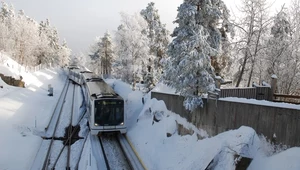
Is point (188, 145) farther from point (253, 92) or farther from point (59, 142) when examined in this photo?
point (59, 142)

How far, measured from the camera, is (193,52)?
12.0m

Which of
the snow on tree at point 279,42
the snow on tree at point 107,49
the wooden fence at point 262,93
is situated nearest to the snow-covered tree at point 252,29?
the snow on tree at point 279,42

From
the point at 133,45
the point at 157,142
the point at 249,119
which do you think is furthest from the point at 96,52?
the point at 249,119

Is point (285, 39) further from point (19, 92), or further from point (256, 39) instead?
point (19, 92)

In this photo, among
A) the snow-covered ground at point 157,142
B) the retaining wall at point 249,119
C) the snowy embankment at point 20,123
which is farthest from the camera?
the snowy embankment at point 20,123

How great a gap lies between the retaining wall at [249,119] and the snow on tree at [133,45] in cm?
1851

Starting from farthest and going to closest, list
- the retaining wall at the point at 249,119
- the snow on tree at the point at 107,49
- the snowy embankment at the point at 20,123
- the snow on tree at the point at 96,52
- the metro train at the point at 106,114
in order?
the snow on tree at the point at 96,52, the snow on tree at the point at 107,49, the metro train at the point at 106,114, the snowy embankment at the point at 20,123, the retaining wall at the point at 249,119

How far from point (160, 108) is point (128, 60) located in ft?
54.9

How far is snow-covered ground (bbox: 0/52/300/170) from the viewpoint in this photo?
909cm

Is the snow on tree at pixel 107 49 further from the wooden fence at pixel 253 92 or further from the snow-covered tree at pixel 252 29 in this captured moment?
the wooden fence at pixel 253 92

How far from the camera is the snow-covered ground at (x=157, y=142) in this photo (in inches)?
358

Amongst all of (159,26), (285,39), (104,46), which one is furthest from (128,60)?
(104,46)

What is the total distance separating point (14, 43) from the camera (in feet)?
173

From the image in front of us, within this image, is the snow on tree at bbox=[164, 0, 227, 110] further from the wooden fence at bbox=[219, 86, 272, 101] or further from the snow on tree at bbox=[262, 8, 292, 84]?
the snow on tree at bbox=[262, 8, 292, 84]
